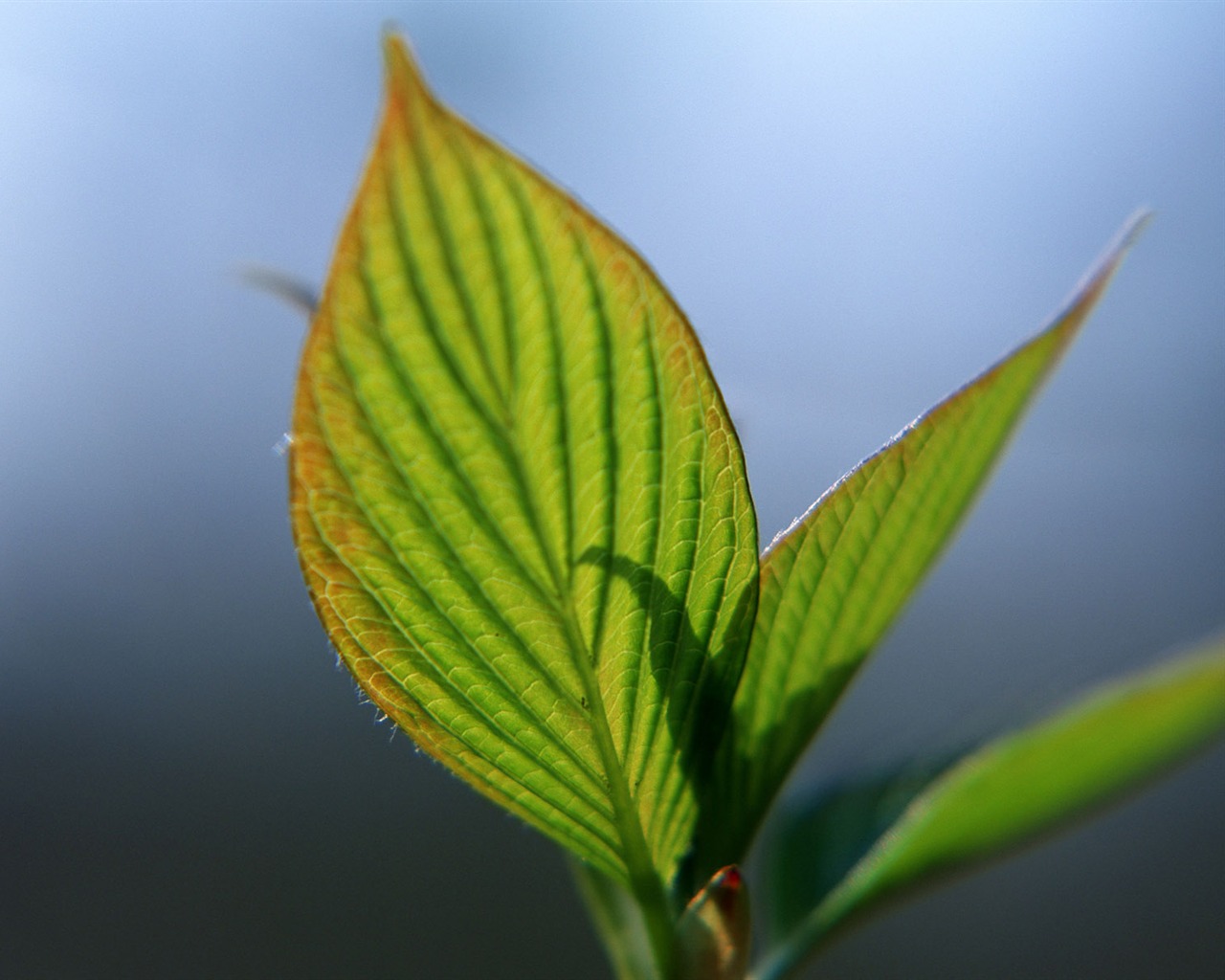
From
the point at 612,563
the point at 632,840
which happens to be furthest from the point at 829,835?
the point at 612,563

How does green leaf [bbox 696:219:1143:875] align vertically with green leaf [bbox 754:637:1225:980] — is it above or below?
above

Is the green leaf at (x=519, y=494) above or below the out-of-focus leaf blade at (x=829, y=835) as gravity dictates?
above

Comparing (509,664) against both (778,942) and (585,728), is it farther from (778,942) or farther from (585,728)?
(778,942)

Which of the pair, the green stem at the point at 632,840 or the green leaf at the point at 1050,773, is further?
the green stem at the point at 632,840

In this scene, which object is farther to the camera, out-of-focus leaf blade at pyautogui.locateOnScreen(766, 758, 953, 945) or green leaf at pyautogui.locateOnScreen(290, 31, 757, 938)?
out-of-focus leaf blade at pyautogui.locateOnScreen(766, 758, 953, 945)

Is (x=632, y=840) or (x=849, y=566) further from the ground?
(x=849, y=566)

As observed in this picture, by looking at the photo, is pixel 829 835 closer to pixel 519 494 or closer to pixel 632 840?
pixel 632 840
